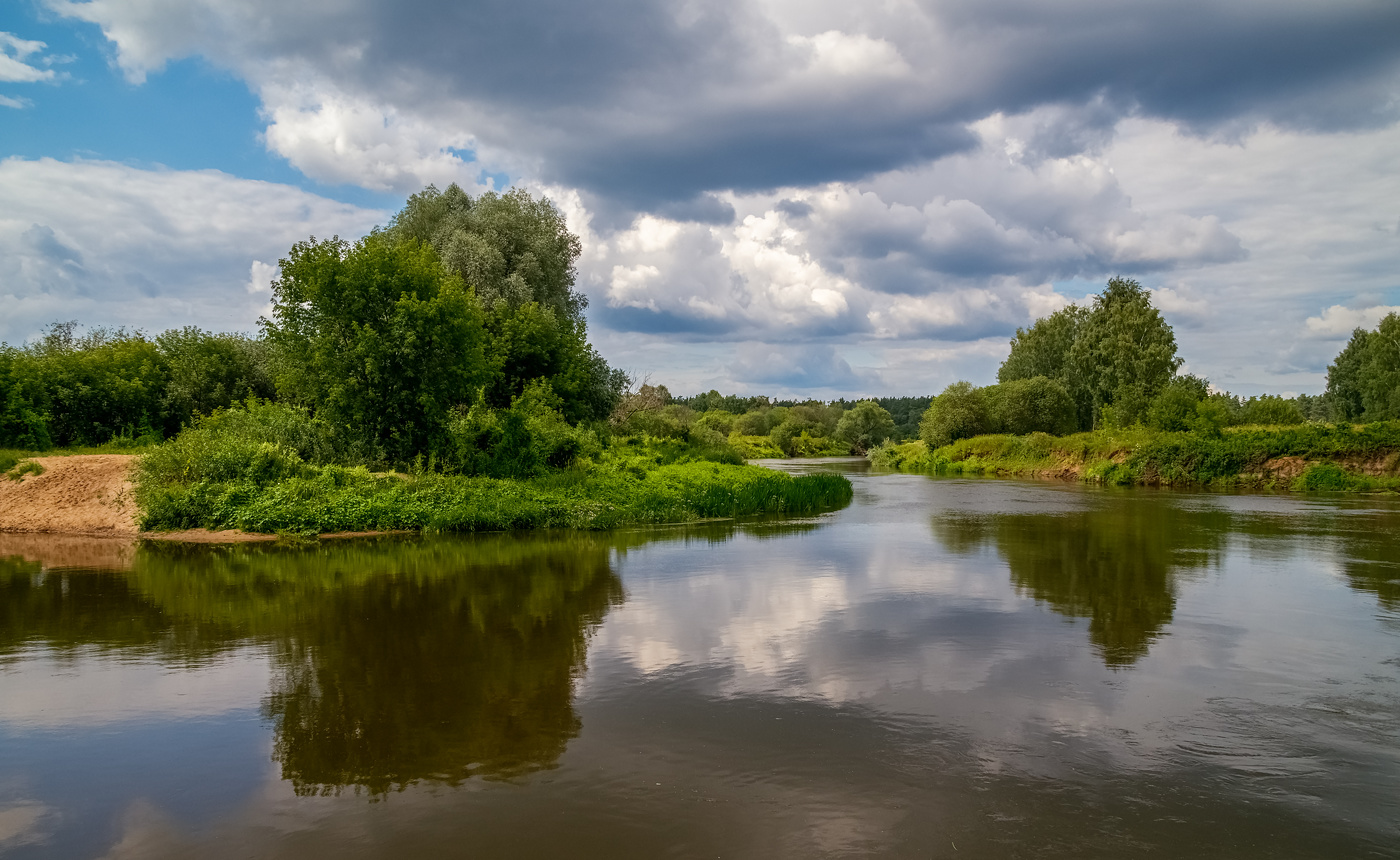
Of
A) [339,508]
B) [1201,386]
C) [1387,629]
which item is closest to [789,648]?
[1387,629]

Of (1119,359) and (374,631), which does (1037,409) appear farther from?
(374,631)

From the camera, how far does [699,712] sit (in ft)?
26.7

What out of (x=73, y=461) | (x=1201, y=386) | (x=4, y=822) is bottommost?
(x=4, y=822)

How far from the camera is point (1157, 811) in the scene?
6012mm

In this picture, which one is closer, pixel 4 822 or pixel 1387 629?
pixel 4 822

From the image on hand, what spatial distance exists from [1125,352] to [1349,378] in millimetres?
30919

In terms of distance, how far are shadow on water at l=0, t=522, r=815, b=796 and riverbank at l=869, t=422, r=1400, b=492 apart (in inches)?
1371

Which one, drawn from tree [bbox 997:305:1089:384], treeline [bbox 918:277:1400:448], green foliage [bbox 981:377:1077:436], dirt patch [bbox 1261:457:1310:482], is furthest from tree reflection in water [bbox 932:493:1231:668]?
tree [bbox 997:305:1089:384]

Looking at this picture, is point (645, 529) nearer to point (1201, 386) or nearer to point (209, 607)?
point (209, 607)

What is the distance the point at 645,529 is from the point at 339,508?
8.32 m

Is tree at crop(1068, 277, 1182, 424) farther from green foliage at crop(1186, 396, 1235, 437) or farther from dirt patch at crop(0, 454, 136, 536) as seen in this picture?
dirt patch at crop(0, 454, 136, 536)

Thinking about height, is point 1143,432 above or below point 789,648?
above

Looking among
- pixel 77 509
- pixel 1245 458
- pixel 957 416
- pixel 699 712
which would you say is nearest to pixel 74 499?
pixel 77 509

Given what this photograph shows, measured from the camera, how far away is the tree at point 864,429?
119938 millimetres
